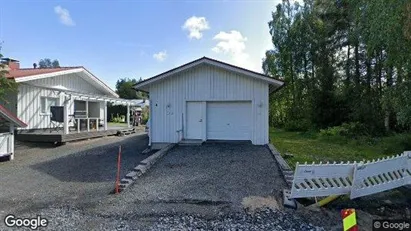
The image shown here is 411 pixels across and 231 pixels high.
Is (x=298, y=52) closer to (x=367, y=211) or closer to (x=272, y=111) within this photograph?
(x=272, y=111)

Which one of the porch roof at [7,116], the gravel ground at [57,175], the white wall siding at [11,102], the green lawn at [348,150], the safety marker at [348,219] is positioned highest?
the white wall siding at [11,102]

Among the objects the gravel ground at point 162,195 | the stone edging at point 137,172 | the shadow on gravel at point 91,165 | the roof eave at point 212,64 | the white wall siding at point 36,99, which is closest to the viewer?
the gravel ground at point 162,195

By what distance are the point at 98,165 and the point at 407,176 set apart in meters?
9.14

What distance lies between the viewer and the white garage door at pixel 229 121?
13.2m

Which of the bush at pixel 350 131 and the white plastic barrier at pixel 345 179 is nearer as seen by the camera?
the white plastic barrier at pixel 345 179

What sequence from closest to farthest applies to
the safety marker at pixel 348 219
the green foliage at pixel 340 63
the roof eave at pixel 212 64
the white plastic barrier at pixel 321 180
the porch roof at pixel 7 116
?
the safety marker at pixel 348 219 < the white plastic barrier at pixel 321 180 < the green foliage at pixel 340 63 < the porch roof at pixel 7 116 < the roof eave at pixel 212 64

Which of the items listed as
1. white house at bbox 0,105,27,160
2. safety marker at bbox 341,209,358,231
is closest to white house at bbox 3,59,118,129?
white house at bbox 0,105,27,160

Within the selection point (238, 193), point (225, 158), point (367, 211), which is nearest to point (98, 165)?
point (225, 158)

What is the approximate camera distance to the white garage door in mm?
13227

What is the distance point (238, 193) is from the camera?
624cm

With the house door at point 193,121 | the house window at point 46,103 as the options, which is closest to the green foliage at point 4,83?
the house window at point 46,103

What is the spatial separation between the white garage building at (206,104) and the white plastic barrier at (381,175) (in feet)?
21.5

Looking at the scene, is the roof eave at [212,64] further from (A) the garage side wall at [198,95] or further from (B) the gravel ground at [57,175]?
(B) the gravel ground at [57,175]

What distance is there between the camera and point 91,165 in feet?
33.7
